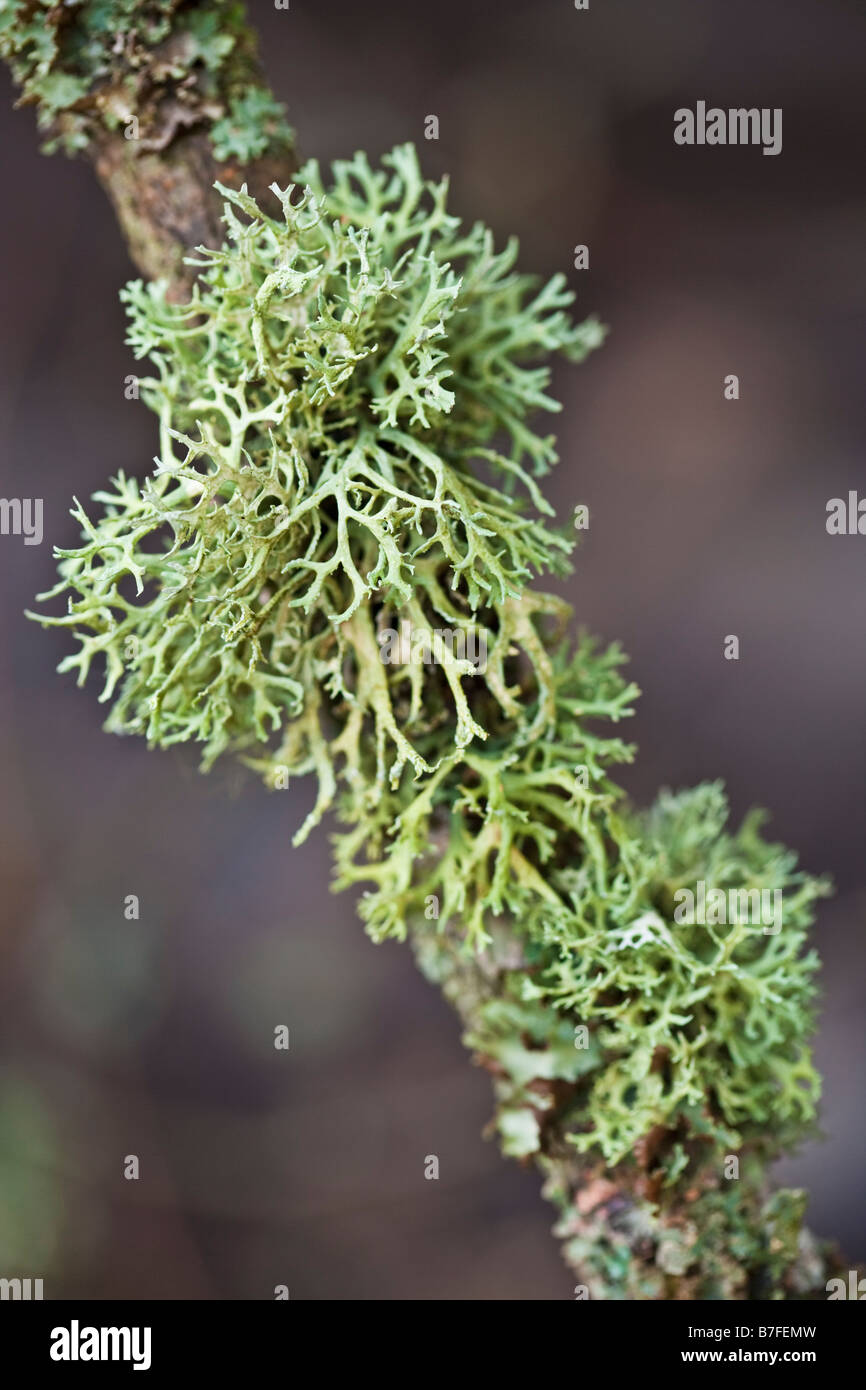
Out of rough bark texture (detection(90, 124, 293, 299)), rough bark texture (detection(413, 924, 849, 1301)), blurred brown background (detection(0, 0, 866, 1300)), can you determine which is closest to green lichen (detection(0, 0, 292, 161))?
rough bark texture (detection(90, 124, 293, 299))

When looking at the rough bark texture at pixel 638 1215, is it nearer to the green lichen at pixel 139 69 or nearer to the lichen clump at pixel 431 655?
the lichen clump at pixel 431 655

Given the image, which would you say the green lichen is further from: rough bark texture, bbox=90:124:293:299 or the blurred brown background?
the blurred brown background

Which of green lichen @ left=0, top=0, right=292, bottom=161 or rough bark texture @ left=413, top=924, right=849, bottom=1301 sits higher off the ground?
green lichen @ left=0, top=0, right=292, bottom=161

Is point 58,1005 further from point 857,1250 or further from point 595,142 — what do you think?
point 595,142

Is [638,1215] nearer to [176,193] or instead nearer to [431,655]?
[431,655]
